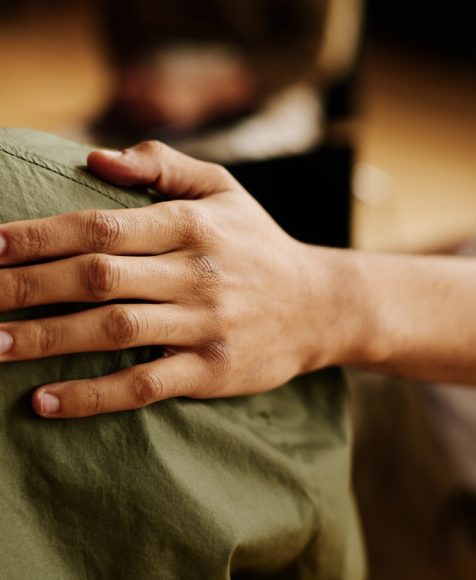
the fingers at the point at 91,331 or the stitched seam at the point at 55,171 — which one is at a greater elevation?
the stitched seam at the point at 55,171

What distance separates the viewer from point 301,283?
24.5 inches

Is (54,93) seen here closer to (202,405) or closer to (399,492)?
(399,492)

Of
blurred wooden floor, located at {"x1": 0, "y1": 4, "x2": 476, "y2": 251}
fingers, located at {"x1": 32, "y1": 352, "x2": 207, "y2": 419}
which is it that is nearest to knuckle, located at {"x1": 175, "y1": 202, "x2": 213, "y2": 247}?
fingers, located at {"x1": 32, "y1": 352, "x2": 207, "y2": 419}

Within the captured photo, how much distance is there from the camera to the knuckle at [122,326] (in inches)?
19.2

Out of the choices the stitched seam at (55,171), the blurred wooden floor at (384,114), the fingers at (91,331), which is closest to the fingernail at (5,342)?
the fingers at (91,331)

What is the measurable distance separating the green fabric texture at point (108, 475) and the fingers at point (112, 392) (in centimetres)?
1

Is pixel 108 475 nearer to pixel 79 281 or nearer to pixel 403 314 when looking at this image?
pixel 79 281

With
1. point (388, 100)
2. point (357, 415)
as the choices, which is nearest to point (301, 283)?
point (357, 415)

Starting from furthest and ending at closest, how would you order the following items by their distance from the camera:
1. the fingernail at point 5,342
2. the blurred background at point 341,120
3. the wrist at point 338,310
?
the blurred background at point 341,120
the wrist at point 338,310
the fingernail at point 5,342

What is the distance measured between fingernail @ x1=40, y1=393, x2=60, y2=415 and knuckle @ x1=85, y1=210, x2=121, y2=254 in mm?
118

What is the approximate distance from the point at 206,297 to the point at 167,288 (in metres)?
0.04

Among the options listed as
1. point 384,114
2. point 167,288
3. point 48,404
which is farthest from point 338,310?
point 384,114

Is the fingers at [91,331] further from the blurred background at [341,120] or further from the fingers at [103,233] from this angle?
the blurred background at [341,120]

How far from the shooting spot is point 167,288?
20.9 inches
